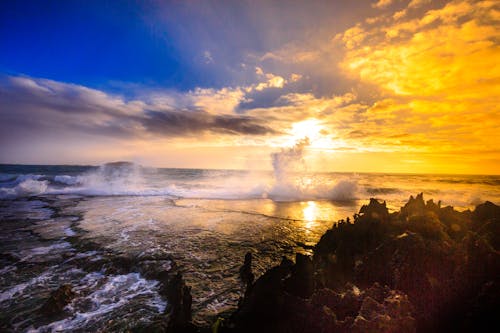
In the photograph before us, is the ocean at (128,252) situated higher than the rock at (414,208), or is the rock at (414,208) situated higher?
the rock at (414,208)

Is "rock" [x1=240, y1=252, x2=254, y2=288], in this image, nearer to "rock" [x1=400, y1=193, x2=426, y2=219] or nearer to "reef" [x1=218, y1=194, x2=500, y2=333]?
"reef" [x1=218, y1=194, x2=500, y2=333]

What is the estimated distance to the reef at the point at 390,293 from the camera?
3.46 m

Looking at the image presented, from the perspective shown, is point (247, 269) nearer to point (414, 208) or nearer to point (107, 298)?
point (107, 298)

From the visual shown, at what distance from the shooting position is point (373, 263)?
577 centimetres

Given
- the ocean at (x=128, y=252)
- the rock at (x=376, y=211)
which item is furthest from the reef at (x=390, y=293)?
the ocean at (x=128, y=252)

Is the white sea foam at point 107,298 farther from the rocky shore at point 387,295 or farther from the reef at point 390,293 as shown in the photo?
the reef at point 390,293

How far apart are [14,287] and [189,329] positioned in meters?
8.05

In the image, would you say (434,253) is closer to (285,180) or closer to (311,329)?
(311,329)

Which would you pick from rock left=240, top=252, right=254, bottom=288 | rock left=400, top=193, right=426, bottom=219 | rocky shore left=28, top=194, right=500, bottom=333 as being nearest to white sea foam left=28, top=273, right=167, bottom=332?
rocky shore left=28, top=194, right=500, bottom=333

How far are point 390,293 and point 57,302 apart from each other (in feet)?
29.2

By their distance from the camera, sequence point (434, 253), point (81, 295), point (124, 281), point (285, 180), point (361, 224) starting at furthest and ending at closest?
point (285, 180)
point (361, 224)
point (124, 281)
point (81, 295)
point (434, 253)

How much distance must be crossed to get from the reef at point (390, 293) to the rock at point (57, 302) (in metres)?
5.81

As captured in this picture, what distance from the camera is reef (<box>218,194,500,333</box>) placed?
3.46 m

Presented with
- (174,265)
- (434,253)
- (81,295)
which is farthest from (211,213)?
(434,253)
